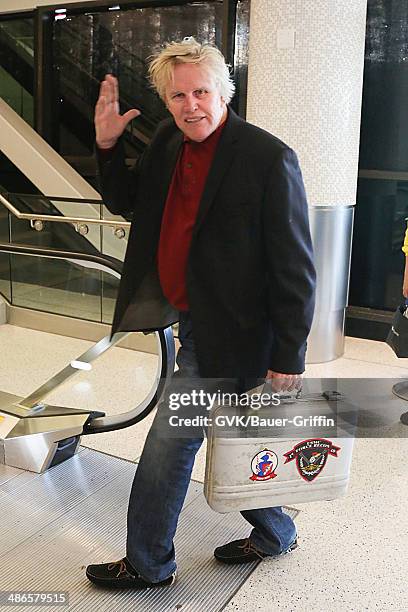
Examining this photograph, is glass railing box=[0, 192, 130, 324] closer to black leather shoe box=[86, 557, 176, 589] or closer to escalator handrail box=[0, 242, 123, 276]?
escalator handrail box=[0, 242, 123, 276]

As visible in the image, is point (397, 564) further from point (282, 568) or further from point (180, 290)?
point (180, 290)

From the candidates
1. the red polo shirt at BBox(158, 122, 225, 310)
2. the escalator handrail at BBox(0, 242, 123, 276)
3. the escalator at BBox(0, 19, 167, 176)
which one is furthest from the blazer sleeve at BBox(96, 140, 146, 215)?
the escalator at BBox(0, 19, 167, 176)

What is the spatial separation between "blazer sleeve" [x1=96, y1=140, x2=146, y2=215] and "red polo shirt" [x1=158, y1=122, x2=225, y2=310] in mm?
162

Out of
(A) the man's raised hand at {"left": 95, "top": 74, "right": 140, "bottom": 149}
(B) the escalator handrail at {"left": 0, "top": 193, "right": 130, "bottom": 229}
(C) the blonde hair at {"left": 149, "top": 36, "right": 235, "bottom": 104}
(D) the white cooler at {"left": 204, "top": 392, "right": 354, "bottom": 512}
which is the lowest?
(D) the white cooler at {"left": 204, "top": 392, "right": 354, "bottom": 512}

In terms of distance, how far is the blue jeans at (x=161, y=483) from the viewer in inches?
81.8

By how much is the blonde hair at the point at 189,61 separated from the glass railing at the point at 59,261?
295 centimetres

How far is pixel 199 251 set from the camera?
1.94 meters

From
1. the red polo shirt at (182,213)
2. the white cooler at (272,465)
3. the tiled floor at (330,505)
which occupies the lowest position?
the tiled floor at (330,505)

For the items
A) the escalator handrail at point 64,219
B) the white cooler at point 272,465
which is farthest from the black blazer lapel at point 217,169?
the escalator handrail at point 64,219

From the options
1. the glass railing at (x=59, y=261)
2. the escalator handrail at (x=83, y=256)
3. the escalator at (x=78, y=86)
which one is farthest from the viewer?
the escalator at (x=78, y=86)

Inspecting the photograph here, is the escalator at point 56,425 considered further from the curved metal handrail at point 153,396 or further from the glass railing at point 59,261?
the glass railing at point 59,261

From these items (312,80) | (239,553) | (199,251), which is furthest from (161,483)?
(312,80)

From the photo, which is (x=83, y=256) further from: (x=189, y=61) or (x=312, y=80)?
(x=312, y=80)

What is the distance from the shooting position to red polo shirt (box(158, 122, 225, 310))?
1957mm
